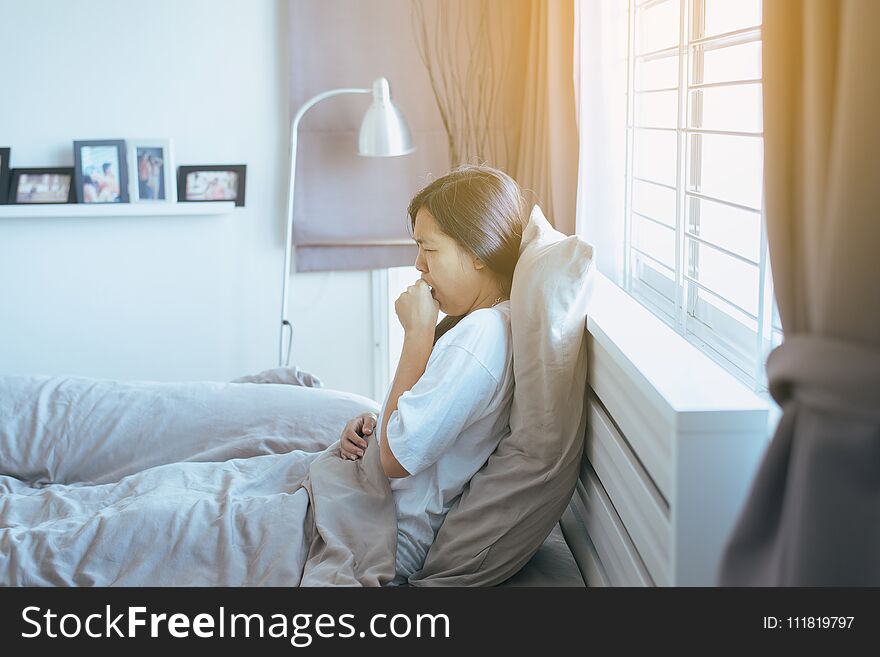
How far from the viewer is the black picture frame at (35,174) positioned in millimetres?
3432

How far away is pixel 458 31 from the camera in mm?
3396

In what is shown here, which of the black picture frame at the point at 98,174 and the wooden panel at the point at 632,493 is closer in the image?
the wooden panel at the point at 632,493

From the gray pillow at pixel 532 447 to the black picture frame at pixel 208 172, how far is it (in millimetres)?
2090

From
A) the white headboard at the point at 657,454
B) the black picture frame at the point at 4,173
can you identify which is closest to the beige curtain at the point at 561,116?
the white headboard at the point at 657,454

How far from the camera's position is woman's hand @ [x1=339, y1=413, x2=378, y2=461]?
1.82 m

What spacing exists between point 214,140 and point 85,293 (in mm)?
738

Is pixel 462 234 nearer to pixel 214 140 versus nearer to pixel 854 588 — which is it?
pixel 854 588

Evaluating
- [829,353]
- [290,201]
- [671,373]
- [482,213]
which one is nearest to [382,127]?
[290,201]

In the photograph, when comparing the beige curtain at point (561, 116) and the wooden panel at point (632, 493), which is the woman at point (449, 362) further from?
the beige curtain at point (561, 116)

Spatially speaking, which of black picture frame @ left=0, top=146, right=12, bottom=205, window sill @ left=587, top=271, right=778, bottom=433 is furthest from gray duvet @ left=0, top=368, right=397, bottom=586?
→ black picture frame @ left=0, top=146, right=12, bottom=205

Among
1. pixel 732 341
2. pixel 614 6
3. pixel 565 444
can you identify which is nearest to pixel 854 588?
pixel 565 444

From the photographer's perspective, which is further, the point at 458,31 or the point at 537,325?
the point at 458,31

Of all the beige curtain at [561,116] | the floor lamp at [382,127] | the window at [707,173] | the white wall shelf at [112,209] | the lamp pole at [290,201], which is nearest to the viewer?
the window at [707,173]

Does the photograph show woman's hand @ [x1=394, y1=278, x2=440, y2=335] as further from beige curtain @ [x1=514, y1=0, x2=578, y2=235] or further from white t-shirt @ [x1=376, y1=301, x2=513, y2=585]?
beige curtain @ [x1=514, y1=0, x2=578, y2=235]
